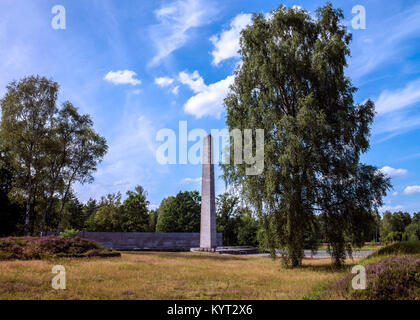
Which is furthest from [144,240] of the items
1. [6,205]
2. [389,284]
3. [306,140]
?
[389,284]

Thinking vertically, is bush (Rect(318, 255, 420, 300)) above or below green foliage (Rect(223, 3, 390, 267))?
→ below

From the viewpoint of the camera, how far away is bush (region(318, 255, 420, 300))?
711 cm

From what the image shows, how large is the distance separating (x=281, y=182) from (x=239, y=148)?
3.25m

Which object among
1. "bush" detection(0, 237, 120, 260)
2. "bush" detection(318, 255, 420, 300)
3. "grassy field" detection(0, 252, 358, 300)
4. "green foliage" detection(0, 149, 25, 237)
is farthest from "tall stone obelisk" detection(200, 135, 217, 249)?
"bush" detection(318, 255, 420, 300)

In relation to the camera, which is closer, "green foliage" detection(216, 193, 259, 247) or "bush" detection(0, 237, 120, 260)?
"bush" detection(0, 237, 120, 260)

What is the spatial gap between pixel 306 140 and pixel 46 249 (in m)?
16.0

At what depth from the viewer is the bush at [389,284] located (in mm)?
7113

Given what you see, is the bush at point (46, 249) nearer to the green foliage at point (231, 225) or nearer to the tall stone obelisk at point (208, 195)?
the tall stone obelisk at point (208, 195)

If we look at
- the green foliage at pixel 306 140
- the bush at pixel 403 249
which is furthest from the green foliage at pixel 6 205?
the bush at pixel 403 249

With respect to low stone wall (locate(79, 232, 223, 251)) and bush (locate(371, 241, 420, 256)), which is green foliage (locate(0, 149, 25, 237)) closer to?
low stone wall (locate(79, 232, 223, 251))

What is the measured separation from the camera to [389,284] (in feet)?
24.3

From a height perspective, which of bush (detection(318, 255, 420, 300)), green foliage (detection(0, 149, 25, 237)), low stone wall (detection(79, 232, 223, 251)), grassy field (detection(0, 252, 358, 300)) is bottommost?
low stone wall (detection(79, 232, 223, 251))

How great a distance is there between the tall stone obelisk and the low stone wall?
26.4 feet
